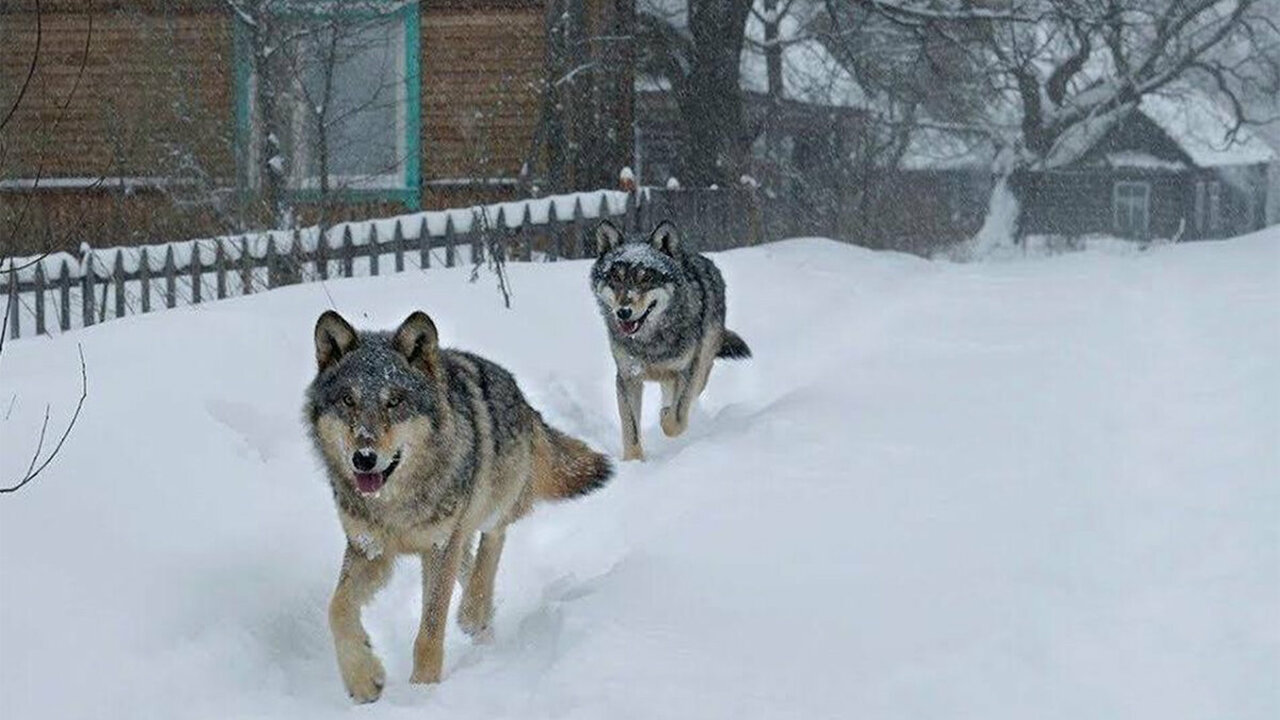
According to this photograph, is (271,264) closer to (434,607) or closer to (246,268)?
(246,268)

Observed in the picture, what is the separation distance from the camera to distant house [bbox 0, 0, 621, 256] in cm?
2006

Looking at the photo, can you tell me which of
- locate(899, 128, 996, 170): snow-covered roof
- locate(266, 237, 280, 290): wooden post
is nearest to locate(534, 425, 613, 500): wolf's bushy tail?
locate(266, 237, 280, 290): wooden post

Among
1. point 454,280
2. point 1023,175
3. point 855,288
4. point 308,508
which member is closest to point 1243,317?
point 855,288

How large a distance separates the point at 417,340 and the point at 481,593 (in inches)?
46.4

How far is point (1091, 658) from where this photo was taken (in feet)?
17.3

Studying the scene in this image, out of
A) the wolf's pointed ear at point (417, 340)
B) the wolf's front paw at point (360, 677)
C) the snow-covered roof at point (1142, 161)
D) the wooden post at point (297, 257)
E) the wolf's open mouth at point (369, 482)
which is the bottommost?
the wolf's front paw at point (360, 677)

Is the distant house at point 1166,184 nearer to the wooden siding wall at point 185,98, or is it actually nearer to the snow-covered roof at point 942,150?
the snow-covered roof at point 942,150

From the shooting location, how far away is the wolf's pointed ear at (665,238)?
404 inches

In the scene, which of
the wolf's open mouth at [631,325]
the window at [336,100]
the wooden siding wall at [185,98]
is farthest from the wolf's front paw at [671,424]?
the wooden siding wall at [185,98]

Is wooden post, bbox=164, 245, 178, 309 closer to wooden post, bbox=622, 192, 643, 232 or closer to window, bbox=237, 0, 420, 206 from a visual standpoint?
window, bbox=237, 0, 420, 206

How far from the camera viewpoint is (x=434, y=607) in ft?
18.7

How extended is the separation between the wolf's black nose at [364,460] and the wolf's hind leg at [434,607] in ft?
2.06

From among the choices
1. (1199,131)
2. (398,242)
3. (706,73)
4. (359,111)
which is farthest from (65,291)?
(1199,131)

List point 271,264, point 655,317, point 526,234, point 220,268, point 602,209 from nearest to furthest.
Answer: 1. point 655,317
2. point 220,268
3. point 271,264
4. point 526,234
5. point 602,209
